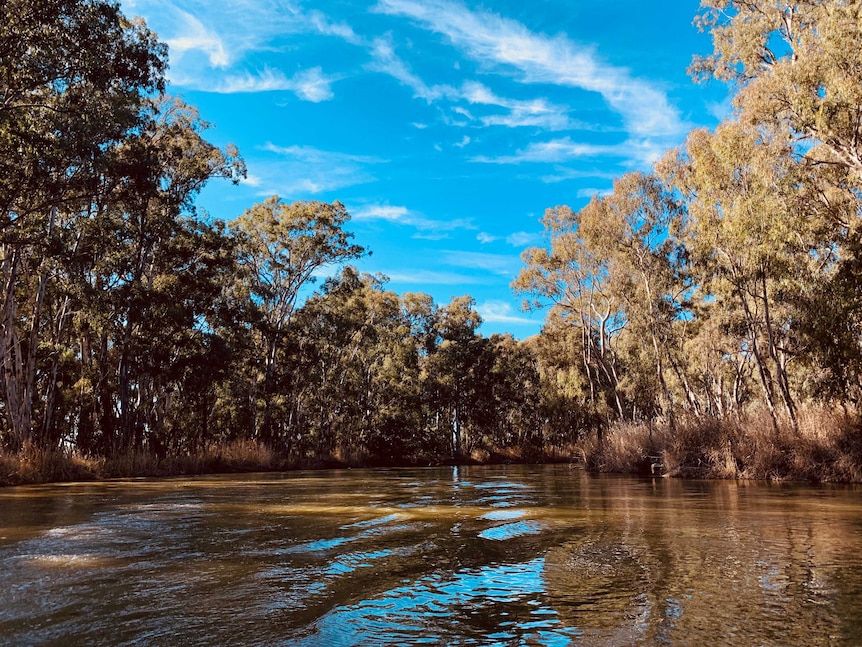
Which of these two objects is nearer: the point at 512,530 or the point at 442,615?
the point at 442,615

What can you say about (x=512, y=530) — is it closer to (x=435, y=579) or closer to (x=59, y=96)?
(x=435, y=579)

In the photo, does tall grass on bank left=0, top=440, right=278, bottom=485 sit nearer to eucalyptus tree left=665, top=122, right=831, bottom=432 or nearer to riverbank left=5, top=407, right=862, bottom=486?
riverbank left=5, top=407, right=862, bottom=486

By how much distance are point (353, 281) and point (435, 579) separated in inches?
1332

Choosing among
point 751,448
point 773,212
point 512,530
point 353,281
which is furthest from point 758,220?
point 353,281

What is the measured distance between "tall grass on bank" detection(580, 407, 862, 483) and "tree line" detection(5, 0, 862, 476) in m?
0.86

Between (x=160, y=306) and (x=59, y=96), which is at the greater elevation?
(x=59, y=96)

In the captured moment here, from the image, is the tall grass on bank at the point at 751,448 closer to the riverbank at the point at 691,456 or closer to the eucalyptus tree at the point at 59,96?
the riverbank at the point at 691,456

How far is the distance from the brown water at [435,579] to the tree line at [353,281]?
9022 millimetres

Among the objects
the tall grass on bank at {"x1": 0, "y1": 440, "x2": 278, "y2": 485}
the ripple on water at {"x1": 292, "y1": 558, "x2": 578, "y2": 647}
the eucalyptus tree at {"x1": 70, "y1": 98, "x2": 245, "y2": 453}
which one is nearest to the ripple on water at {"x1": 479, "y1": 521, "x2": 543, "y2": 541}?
the ripple on water at {"x1": 292, "y1": 558, "x2": 578, "y2": 647}

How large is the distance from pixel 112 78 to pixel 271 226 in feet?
60.1

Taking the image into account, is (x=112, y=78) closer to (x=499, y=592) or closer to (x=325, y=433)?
(x=499, y=592)

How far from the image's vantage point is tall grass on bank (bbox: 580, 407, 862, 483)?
12.8m

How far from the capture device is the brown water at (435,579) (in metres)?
2.62

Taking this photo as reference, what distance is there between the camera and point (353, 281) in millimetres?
37000
